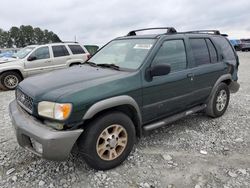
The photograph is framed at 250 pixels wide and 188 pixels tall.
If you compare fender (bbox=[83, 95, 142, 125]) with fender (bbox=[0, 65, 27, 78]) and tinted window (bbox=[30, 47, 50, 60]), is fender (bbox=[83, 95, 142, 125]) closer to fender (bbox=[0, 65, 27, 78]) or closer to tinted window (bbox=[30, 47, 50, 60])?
fender (bbox=[0, 65, 27, 78])

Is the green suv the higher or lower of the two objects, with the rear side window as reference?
lower

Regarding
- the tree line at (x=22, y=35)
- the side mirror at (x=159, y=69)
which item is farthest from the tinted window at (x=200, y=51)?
the tree line at (x=22, y=35)

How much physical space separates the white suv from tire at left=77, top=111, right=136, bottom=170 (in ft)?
22.6

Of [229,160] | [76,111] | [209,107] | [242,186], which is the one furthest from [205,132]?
[76,111]

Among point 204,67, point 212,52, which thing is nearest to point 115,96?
point 204,67

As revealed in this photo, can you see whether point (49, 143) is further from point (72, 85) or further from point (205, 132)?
point (205, 132)

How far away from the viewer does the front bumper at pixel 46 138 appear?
2543 mm

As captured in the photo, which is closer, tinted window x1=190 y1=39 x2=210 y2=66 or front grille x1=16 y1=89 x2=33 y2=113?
front grille x1=16 y1=89 x2=33 y2=113

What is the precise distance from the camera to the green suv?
2.65 meters

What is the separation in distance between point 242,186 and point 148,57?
6.66 ft

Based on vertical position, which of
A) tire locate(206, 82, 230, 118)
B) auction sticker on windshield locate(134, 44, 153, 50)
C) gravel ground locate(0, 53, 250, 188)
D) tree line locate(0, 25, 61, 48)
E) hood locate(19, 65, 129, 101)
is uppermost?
tree line locate(0, 25, 61, 48)

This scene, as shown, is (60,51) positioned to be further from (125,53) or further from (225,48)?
(225,48)

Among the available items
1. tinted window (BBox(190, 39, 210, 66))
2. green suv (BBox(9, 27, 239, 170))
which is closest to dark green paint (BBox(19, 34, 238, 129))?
green suv (BBox(9, 27, 239, 170))

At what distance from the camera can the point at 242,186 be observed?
9.21 feet
